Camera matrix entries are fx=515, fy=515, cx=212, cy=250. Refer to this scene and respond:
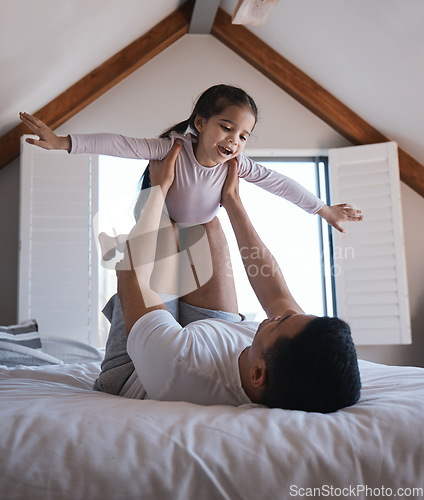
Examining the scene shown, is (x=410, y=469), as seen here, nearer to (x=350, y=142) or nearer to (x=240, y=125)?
(x=240, y=125)

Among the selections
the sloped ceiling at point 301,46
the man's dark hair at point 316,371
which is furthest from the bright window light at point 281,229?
the man's dark hair at point 316,371

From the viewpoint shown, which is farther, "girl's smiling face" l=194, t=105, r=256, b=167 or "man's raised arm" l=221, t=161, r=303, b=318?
"girl's smiling face" l=194, t=105, r=256, b=167

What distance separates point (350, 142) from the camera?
3.99 metres

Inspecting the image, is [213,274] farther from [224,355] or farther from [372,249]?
[372,249]

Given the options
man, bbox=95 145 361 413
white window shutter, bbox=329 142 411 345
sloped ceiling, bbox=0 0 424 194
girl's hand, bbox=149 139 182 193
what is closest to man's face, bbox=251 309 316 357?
man, bbox=95 145 361 413

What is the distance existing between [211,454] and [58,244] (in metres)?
2.96

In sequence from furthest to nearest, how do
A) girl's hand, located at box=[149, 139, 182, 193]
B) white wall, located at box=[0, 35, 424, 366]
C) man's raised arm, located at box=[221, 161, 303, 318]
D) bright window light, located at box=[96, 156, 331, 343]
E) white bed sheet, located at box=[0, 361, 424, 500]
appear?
bright window light, located at box=[96, 156, 331, 343], white wall, located at box=[0, 35, 424, 366], girl's hand, located at box=[149, 139, 182, 193], man's raised arm, located at box=[221, 161, 303, 318], white bed sheet, located at box=[0, 361, 424, 500]

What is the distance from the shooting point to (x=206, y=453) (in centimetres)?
68

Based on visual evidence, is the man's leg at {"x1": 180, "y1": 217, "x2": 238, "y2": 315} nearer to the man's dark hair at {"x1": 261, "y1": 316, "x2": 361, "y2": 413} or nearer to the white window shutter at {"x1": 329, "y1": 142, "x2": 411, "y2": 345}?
the man's dark hair at {"x1": 261, "y1": 316, "x2": 361, "y2": 413}

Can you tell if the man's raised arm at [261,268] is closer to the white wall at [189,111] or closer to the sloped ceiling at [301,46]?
the sloped ceiling at [301,46]

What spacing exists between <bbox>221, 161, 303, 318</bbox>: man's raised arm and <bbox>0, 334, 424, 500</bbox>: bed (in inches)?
22.9

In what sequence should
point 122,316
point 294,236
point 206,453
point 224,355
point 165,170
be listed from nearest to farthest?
1. point 206,453
2. point 224,355
3. point 122,316
4. point 165,170
5. point 294,236

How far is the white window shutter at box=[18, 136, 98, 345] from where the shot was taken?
3371 millimetres

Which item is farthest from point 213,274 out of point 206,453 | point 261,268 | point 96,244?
point 96,244
